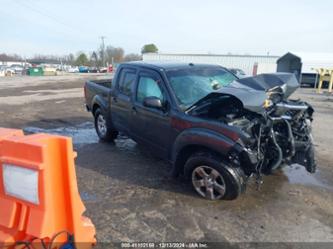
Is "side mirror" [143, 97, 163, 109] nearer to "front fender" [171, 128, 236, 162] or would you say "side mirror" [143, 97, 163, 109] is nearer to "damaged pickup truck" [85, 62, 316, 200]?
"damaged pickup truck" [85, 62, 316, 200]

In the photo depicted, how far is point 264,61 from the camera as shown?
47.8m

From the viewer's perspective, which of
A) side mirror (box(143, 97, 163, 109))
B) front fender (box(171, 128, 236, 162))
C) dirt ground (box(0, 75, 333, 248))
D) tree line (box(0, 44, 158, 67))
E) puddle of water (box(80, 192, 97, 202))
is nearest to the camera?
dirt ground (box(0, 75, 333, 248))

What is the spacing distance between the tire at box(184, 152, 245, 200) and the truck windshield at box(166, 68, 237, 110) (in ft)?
2.81

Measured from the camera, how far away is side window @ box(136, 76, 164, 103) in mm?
4836

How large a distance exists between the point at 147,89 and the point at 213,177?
6.42ft

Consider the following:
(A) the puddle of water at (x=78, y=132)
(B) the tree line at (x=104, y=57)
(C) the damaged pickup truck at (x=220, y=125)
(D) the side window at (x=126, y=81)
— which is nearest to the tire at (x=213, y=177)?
(C) the damaged pickup truck at (x=220, y=125)

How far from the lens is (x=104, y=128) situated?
6969 millimetres

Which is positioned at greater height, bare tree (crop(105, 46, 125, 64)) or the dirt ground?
bare tree (crop(105, 46, 125, 64))

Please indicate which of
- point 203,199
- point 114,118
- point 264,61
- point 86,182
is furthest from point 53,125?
point 264,61

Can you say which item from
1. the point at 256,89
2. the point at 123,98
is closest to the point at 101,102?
the point at 123,98

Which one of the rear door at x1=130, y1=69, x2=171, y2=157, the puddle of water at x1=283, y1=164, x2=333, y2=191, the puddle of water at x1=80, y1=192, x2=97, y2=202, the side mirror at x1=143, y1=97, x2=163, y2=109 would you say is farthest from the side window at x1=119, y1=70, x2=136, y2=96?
the puddle of water at x1=283, y1=164, x2=333, y2=191

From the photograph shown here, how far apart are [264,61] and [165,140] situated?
47.0 m

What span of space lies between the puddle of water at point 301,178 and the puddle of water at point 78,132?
438 centimetres

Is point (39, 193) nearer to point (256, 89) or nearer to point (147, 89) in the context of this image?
point (256, 89)
